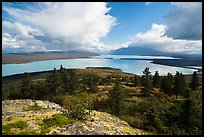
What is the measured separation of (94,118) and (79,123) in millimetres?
1573

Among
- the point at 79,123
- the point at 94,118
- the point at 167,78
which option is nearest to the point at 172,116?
the point at 94,118

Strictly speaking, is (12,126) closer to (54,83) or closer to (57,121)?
(57,121)

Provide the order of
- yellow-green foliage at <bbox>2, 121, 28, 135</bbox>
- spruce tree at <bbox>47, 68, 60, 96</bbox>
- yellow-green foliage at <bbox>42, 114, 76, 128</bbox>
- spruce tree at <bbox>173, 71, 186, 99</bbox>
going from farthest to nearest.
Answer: spruce tree at <bbox>173, 71, 186, 99</bbox> → spruce tree at <bbox>47, 68, 60, 96</bbox> → yellow-green foliage at <bbox>42, 114, 76, 128</bbox> → yellow-green foliage at <bbox>2, 121, 28, 135</bbox>

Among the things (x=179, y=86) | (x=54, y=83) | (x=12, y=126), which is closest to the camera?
(x=12, y=126)

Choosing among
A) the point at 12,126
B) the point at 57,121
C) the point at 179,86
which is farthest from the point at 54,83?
the point at 12,126

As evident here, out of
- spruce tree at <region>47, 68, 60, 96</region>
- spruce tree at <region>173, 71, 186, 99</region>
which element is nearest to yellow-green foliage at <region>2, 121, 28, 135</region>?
spruce tree at <region>47, 68, 60, 96</region>

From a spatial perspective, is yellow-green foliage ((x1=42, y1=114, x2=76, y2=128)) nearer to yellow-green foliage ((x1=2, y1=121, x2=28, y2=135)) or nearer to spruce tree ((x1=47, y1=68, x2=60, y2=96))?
yellow-green foliage ((x1=2, y1=121, x2=28, y2=135))

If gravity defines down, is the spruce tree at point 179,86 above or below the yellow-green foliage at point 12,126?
below

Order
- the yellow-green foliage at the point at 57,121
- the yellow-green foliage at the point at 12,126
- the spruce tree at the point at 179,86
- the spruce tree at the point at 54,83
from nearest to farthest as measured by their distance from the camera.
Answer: the yellow-green foliage at the point at 12,126
the yellow-green foliage at the point at 57,121
the spruce tree at the point at 54,83
the spruce tree at the point at 179,86

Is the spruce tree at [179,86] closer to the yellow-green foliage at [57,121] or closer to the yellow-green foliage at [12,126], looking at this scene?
the yellow-green foliage at [57,121]

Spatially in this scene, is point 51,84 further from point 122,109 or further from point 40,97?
point 122,109

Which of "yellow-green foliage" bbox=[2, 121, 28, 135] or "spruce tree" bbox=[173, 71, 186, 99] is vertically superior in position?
"yellow-green foliage" bbox=[2, 121, 28, 135]

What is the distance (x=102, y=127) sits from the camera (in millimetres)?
9969

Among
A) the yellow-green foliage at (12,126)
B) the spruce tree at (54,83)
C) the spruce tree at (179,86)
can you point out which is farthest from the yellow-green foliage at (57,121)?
the spruce tree at (179,86)
